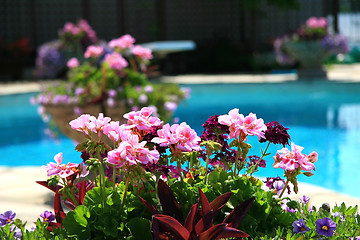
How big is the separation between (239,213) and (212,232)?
0.16 meters

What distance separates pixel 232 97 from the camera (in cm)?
1067

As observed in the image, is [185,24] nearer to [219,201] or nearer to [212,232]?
[219,201]

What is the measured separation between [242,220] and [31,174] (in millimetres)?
2258

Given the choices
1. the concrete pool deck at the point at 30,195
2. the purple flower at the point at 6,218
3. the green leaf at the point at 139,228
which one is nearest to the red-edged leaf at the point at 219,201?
the green leaf at the point at 139,228

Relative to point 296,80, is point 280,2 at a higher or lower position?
higher

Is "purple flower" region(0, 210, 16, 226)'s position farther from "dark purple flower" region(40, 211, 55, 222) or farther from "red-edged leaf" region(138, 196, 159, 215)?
"red-edged leaf" region(138, 196, 159, 215)

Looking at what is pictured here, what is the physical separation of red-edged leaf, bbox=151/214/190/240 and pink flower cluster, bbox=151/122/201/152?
9.3 inches

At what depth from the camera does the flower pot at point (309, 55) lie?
11.7m

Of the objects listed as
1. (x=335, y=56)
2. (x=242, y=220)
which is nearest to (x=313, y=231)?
(x=242, y=220)

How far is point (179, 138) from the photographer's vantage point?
1770 millimetres

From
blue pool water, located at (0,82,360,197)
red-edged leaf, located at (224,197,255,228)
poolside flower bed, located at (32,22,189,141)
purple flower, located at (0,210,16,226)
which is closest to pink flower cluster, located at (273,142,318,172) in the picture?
red-edged leaf, located at (224,197,255,228)

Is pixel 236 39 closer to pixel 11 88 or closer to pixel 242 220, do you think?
pixel 11 88

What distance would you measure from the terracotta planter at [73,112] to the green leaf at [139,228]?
8.03ft

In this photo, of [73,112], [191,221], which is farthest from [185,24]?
[191,221]
